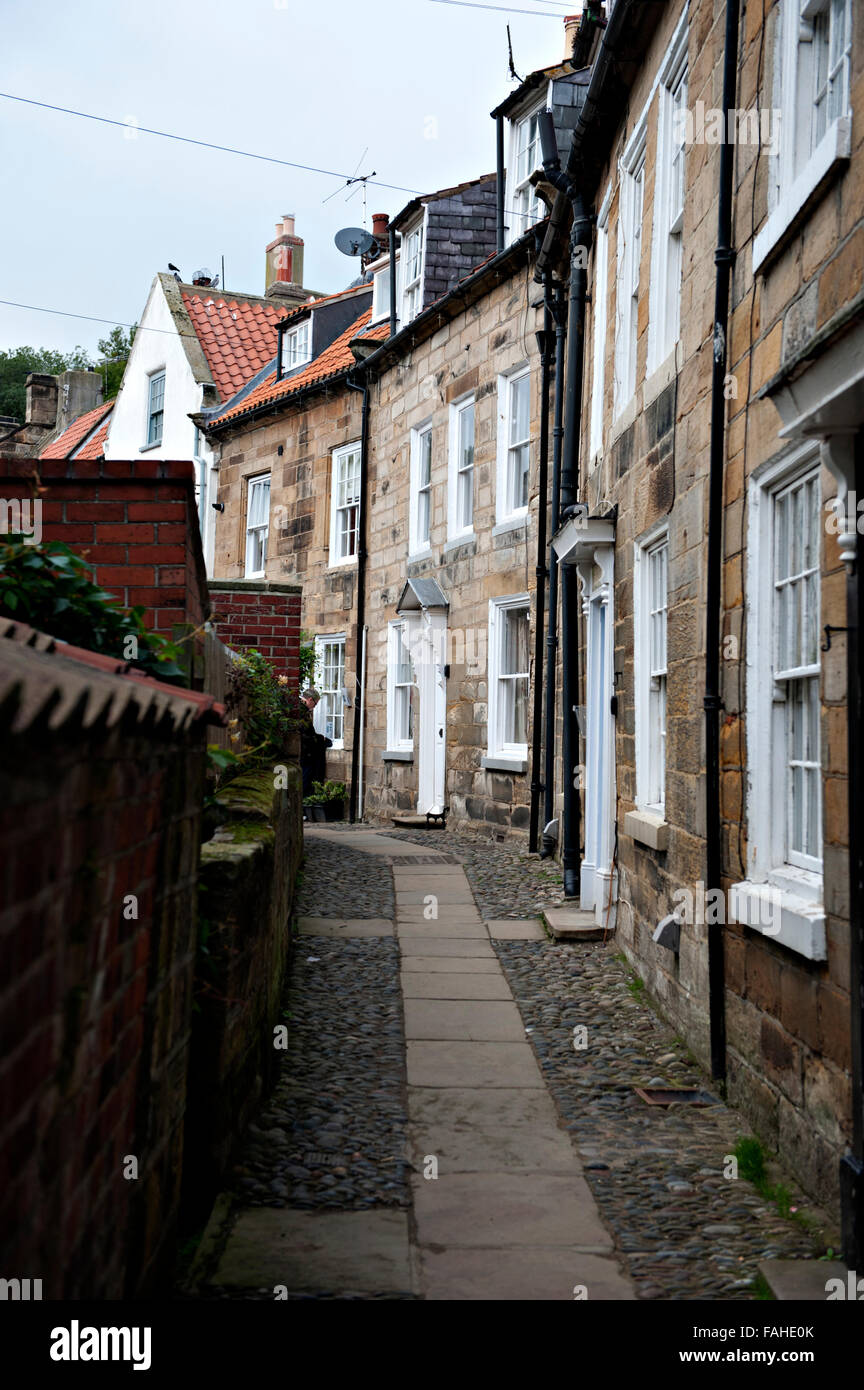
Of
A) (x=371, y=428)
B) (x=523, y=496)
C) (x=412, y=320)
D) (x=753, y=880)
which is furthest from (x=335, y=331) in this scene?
(x=753, y=880)

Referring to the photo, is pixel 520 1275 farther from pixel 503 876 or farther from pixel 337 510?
pixel 337 510

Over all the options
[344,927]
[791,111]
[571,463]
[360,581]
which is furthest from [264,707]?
[360,581]

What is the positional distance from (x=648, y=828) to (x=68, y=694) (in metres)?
5.73

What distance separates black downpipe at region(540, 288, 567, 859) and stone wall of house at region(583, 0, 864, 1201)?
→ 2.97m

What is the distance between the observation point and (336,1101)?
538 centimetres

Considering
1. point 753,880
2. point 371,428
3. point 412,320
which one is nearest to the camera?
point 753,880

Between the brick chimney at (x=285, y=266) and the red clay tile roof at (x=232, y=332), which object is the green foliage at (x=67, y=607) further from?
the brick chimney at (x=285, y=266)

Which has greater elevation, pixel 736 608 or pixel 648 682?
pixel 736 608

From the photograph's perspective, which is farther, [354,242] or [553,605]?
[354,242]

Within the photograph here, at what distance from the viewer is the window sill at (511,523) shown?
13420 mm

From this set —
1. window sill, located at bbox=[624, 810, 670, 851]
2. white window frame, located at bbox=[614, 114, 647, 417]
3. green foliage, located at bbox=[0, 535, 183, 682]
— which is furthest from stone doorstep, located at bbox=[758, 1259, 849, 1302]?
white window frame, located at bbox=[614, 114, 647, 417]
